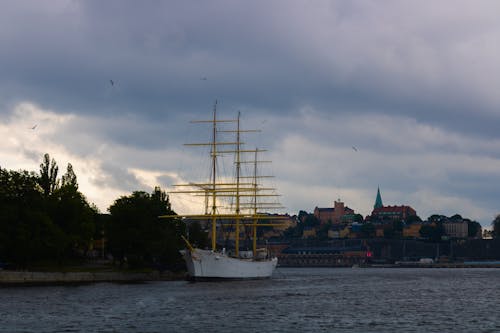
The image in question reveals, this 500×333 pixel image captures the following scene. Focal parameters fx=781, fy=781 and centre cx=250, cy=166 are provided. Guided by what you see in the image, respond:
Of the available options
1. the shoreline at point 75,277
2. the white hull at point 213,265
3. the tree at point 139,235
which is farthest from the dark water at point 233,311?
the tree at point 139,235

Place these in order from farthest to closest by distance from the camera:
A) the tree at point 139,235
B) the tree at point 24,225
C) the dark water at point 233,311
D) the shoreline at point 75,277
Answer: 1. the tree at point 139,235
2. the tree at point 24,225
3. the shoreline at point 75,277
4. the dark water at point 233,311

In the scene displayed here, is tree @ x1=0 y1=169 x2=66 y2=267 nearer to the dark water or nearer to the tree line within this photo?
the tree line

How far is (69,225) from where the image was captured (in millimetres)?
130625

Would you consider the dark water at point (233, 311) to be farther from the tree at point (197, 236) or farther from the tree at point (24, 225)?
the tree at point (197, 236)

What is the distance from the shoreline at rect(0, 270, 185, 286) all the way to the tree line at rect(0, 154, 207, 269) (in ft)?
8.13

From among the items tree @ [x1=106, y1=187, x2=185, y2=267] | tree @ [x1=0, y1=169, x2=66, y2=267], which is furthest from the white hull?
tree @ [x1=0, y1=169, x2=66, y2=267]

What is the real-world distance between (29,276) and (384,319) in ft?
202

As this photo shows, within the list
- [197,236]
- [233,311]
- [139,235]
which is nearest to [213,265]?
[139,235]

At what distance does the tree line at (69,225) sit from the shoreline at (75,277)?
2479 mm

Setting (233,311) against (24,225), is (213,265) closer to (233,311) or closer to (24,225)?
(24,225)

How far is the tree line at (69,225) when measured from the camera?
11381 centimetres

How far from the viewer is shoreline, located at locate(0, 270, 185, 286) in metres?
107

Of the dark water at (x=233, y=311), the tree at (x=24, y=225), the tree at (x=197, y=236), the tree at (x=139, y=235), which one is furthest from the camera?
the tree at (x=197, y=236)

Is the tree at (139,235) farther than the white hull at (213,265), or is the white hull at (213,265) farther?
Answer: the tree at (139,235)
